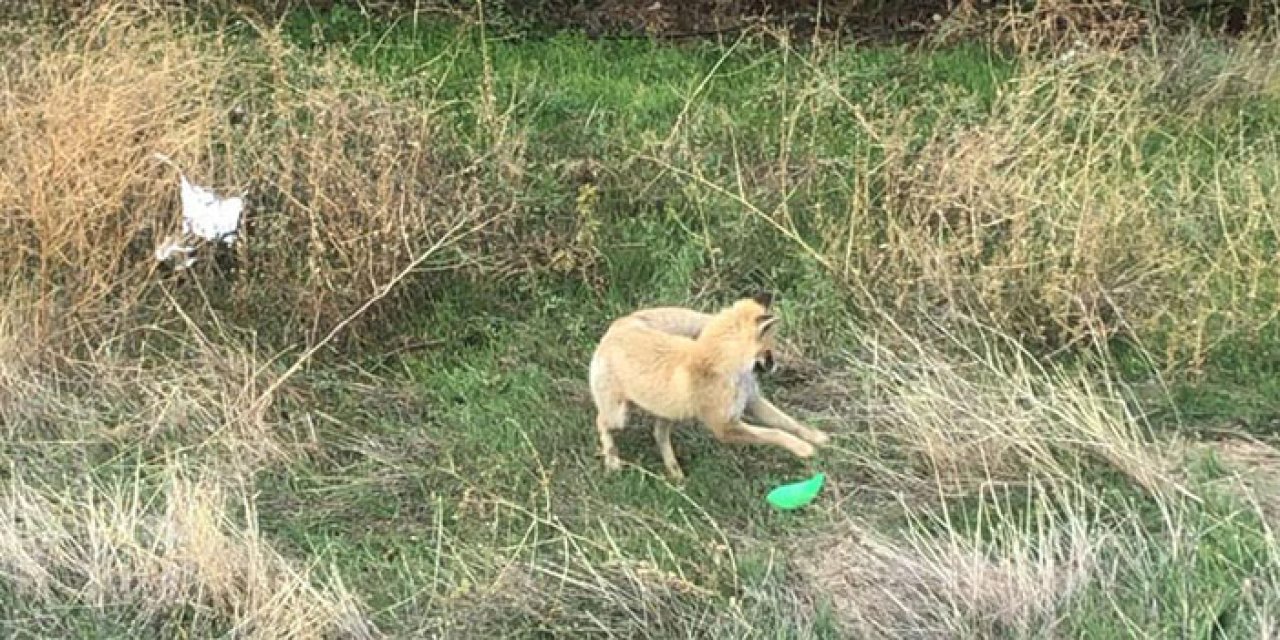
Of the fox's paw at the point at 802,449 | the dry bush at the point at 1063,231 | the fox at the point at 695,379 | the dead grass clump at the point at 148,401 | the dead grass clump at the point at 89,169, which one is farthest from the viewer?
the dead grass clump at the point at 89,169

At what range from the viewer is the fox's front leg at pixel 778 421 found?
542 cm

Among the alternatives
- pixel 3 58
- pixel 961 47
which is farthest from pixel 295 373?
pixel 961 47

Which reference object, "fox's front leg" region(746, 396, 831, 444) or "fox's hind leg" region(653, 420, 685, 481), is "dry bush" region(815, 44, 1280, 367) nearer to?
"fox's front leg" region(746, 396, 831, 444)

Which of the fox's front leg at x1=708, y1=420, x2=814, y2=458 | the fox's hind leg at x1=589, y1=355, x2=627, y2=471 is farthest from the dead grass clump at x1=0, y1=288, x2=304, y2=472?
the fox's front leg at x1=708, y1=420, x2=814, y2=458

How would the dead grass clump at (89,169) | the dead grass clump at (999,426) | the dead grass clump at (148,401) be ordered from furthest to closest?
the dead grass clump at (89,169) < the dead grass clump at (148,401) < the dead grass clump at (999,426)

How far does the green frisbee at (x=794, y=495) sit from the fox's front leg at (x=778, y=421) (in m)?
0.21

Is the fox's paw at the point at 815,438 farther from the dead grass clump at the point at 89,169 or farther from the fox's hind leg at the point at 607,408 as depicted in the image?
the dead grass clump at the point at 89,169

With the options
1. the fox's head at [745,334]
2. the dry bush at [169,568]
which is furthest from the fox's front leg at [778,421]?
the dry bush at [169,568]

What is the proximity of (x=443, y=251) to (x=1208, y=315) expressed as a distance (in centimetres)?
276

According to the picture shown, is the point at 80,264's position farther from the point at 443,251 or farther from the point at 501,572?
the point at 501,572

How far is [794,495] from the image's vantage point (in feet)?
17.0

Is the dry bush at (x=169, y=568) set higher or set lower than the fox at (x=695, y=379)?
lower

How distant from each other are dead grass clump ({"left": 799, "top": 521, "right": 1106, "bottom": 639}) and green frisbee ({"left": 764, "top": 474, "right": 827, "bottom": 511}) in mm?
347

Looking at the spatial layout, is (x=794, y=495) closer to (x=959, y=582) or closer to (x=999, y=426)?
(x=999, y=426)
